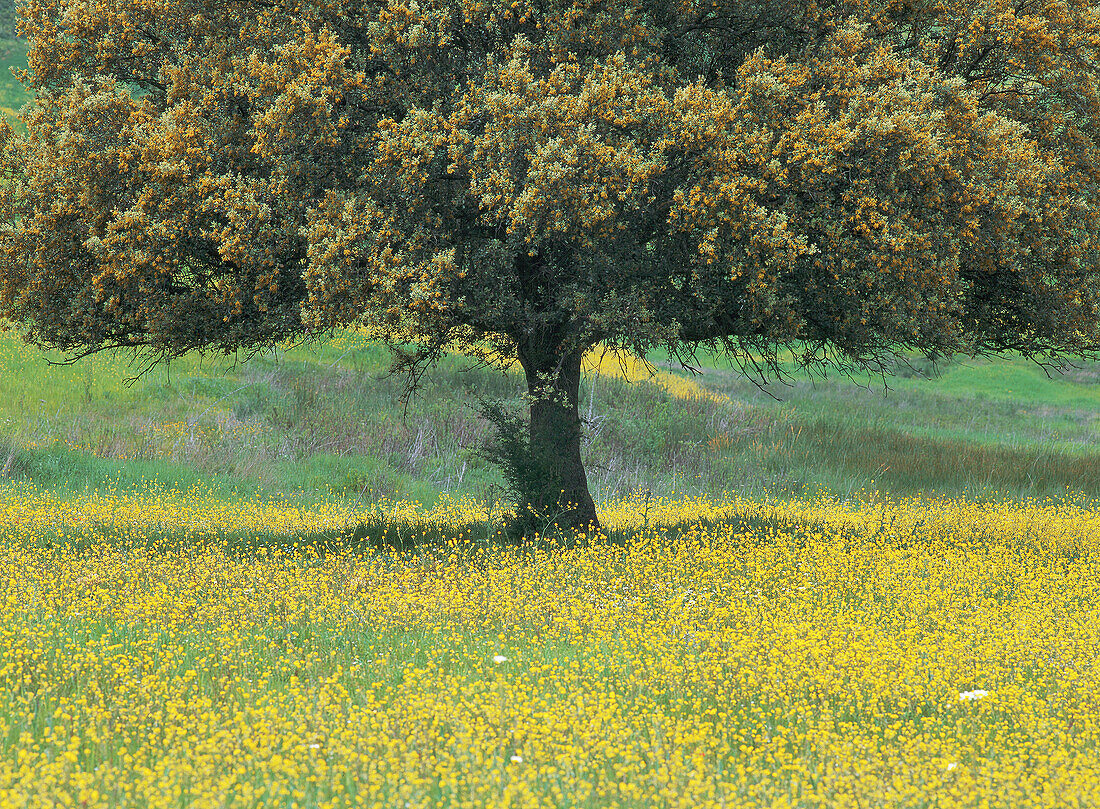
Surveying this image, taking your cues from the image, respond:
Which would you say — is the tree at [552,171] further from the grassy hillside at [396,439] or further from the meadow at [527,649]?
the grassy hillside at [396,439]

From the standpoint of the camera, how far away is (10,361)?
27328 mm

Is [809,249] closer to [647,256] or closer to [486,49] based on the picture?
[647,256]

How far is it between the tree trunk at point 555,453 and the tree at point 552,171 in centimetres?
18

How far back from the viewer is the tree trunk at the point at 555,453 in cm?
1408

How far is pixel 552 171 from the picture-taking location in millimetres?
10656

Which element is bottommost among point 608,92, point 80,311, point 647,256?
point 80,311

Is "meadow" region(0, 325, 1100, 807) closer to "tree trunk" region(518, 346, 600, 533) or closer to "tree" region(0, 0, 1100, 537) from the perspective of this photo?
"tree trunk" region(518, 346, 600, 533)

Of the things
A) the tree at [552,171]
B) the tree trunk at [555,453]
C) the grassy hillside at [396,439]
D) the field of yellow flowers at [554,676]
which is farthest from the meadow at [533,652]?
the tree at [552,171]

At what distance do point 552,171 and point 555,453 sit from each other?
4993 mm

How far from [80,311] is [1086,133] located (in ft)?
48.0

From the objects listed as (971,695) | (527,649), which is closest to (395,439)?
(527,649)

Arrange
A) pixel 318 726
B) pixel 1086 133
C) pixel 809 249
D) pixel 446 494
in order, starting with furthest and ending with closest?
1. pixel 446 494
2. pixel 1086 133
3. pixel 809 249
4. pixel 318 726

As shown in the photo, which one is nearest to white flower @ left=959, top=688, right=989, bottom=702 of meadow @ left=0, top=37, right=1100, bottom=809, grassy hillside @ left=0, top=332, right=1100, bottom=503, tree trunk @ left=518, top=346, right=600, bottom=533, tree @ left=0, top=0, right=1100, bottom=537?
meadow @ left=0, top=37, right=1100, bottom=809

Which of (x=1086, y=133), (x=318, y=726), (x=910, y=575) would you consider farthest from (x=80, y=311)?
(x=1086, y=133)
